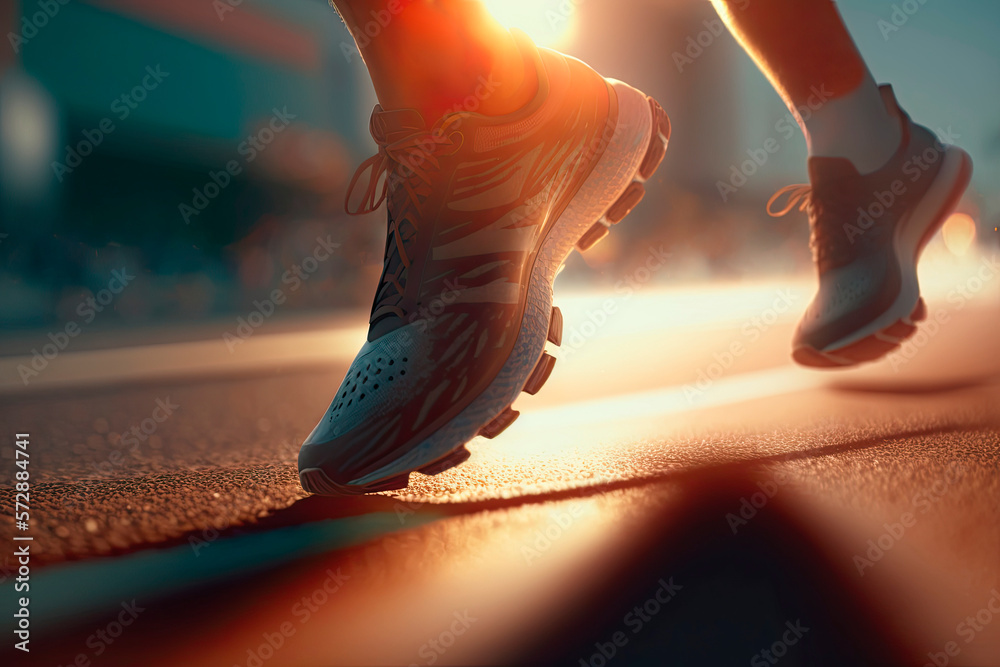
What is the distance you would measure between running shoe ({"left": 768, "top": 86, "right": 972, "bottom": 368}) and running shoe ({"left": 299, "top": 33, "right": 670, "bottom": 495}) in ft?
1.46

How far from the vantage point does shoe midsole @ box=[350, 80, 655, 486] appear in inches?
25.4

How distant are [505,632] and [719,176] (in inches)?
630

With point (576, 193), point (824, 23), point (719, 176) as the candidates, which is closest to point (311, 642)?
point (576, 193)

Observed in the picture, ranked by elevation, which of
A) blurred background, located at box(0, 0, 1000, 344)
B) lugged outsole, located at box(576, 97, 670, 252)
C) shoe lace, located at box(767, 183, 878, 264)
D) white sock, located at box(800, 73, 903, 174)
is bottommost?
blurred background, located at box(0, 0, 1000, 344)

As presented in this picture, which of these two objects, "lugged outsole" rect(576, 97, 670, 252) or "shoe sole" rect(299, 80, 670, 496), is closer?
"shoe sole" rect(299, 80, 670, 496)

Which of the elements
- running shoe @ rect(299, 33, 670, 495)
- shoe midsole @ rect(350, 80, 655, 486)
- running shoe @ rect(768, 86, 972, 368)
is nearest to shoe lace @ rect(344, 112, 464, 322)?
running shoe @ rect(299, 33, 670, 495)

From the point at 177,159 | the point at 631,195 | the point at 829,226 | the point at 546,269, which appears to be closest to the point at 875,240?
the point at 829,226

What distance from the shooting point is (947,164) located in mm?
1018

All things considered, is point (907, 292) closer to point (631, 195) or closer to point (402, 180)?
point (631, 195)

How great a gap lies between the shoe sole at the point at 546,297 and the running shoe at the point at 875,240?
33cm

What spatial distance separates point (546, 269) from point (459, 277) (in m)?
0.18

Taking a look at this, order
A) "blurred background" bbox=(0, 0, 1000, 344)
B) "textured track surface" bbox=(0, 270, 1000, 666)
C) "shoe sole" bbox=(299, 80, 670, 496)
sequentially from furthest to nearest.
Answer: "blurred background" bbox=(0, 0, 1000, 344) < "shoe sole" bbox=(299, 80, 670, 496) < "textured track surface" bbox=(0, 270, 1000, 666)

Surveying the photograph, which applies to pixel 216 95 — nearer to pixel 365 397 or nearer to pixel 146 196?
pixel 146 196

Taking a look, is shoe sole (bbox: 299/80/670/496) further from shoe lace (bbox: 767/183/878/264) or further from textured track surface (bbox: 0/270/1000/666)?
shoe lace (bbox: 767/183/878/264)
